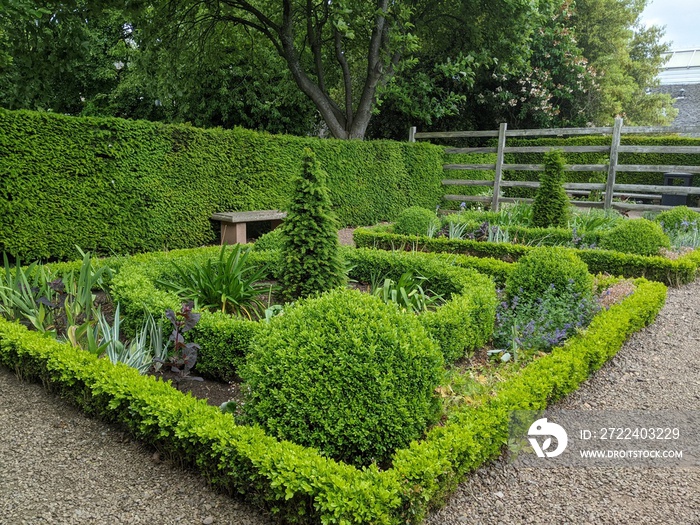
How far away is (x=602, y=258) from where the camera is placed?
6488 mm

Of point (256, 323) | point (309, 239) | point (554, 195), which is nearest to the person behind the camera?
point (256, 323)

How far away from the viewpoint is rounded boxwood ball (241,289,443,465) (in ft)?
7.96

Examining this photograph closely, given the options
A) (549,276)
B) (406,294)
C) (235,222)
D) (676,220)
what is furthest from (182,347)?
(676,220)

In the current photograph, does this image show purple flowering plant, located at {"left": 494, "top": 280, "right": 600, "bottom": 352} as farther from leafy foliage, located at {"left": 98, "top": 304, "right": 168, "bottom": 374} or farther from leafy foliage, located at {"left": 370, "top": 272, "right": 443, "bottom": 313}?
leafy foliage, located at {"left": 98, "top": 304, "right": 168, "bottom": 374}

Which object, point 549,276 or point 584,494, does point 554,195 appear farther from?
point 584,494

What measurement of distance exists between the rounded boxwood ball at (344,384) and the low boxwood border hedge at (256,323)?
566mm

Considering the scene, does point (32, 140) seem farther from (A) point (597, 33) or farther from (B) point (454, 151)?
(A) point (597, 33)

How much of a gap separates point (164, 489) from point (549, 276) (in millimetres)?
3514

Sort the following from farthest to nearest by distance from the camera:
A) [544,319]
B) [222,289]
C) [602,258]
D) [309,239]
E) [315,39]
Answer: [315,39] → [602,258] → [222,289] → [544,319] → [309,239]

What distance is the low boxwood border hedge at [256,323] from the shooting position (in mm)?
3498

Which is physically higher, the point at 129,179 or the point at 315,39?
the point at 315,39

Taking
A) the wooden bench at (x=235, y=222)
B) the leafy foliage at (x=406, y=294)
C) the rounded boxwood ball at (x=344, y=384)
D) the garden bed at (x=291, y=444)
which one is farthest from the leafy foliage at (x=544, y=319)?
the wooden bench at (x=235, y=222)

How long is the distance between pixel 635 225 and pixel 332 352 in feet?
19.8

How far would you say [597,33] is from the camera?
62.2ft
